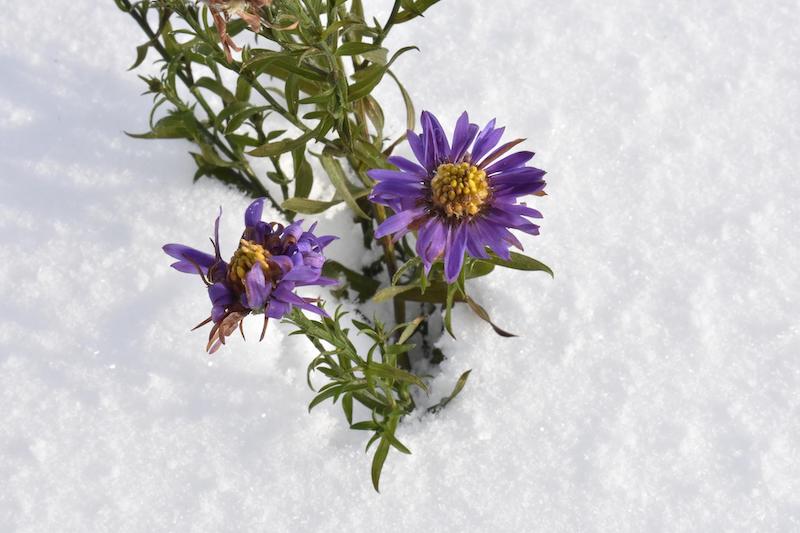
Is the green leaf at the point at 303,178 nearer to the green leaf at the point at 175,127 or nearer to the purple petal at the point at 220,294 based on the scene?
the green leaf at the point at 175,127

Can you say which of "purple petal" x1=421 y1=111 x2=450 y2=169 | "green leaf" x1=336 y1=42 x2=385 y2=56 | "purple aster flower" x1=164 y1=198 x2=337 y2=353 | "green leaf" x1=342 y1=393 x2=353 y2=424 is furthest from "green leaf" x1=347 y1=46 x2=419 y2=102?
"green leaf" x1=342 y1=393 x2=353 y2=424

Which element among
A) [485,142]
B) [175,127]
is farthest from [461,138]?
[175,127]

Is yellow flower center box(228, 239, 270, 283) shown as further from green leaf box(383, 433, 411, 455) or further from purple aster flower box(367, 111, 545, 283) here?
green leaf box(383, 433, 411, 455)

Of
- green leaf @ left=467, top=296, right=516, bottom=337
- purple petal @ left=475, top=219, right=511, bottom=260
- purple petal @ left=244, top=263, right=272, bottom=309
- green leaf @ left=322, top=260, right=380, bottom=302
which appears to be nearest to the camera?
purple petal @ left=244, top=263, right=272, bottom=309

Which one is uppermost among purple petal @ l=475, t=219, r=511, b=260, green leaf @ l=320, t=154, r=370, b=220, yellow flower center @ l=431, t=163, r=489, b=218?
yellow flower center @ l=431, t=163, r=489, b=218

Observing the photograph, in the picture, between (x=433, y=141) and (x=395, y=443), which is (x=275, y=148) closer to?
(x=433, y=141)

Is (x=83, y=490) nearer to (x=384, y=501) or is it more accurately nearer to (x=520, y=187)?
(x=384, y=501)

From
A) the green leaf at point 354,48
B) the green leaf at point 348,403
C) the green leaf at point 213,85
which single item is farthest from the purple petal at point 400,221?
the green leaf at point 213,85

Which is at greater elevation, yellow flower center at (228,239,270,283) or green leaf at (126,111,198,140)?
yellow flower center at (228,239,270,283)
